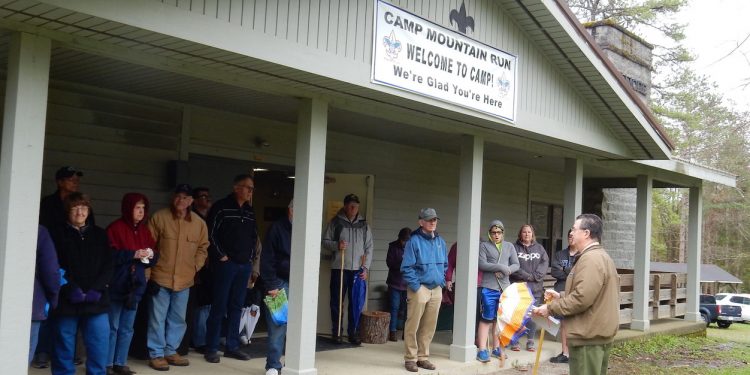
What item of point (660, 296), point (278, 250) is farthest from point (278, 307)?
point (660, 296)

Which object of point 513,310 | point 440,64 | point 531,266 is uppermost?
point 440,64

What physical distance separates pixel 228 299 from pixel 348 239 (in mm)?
1732

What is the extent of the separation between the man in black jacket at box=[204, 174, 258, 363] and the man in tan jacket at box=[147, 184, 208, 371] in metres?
0.27

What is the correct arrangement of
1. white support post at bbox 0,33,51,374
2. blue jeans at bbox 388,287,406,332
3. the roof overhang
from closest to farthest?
1. white support post at bbox 0,33,51,374
2. the roof overhang
3. blue jeans at bbox 388,287,406,332

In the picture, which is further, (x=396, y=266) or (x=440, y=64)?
(x=396, y=266)

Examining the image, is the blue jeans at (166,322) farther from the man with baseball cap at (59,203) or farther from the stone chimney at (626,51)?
the stone chimney at (626,51)

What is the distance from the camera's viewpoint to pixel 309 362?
6.09 meters

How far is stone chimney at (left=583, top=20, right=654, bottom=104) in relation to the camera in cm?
1577

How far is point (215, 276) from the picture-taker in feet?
22.4

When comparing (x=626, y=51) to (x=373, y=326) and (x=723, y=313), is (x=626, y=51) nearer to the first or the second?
(x=723, y=313)

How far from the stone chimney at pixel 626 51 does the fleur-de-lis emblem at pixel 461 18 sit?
32.0ft

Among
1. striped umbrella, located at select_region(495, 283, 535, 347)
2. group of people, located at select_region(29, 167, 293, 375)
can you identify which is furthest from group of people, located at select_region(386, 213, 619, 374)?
group of people, located at select_region(29, 167, 293, 375)

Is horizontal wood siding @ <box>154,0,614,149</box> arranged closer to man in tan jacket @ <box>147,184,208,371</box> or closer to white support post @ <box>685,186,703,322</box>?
man in tan jacket @ <box>147,184,208,371</box>

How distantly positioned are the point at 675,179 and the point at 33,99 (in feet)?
36.3
